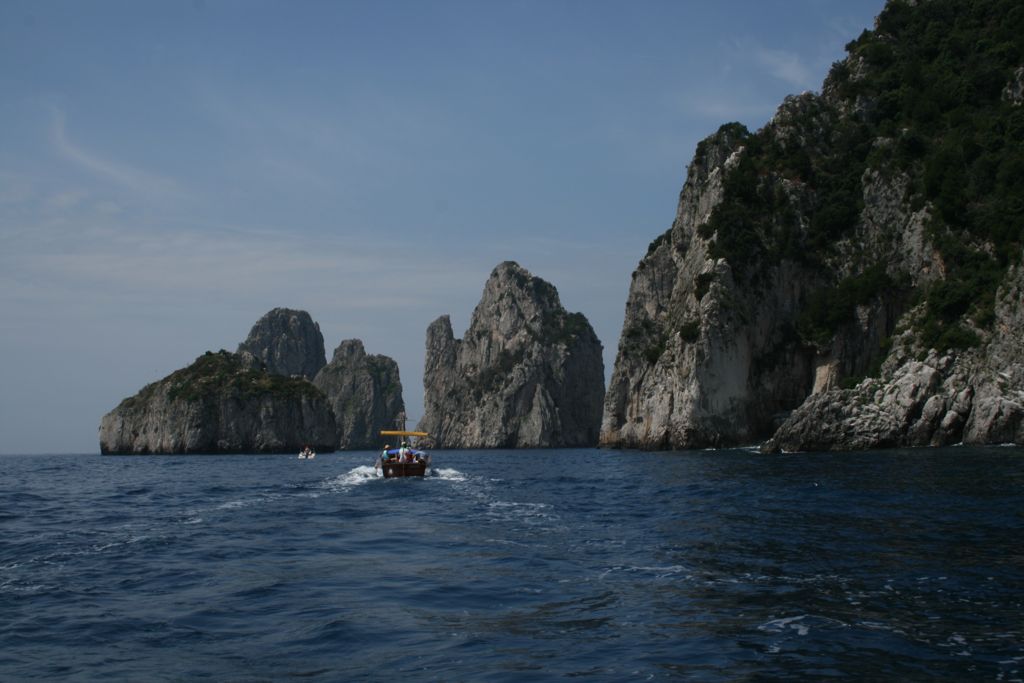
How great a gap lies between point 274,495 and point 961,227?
7093cm

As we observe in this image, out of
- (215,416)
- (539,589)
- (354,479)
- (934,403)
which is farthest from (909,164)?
(215,416)

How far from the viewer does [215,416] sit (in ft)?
543

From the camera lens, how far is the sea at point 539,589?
13.2m

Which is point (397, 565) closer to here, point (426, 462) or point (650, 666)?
point (650, 666)

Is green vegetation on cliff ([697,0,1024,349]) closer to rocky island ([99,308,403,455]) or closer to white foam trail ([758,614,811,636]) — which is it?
white foam trail ([758,614,811,636])

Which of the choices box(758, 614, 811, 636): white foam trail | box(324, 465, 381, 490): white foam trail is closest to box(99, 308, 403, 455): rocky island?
box(324, 465, 381, 490): white foam trail

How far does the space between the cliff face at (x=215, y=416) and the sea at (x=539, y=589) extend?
129 metres

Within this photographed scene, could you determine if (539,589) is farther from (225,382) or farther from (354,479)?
(225,382)

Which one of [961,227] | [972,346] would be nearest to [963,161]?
[961,227]

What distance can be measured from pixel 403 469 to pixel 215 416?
118 m

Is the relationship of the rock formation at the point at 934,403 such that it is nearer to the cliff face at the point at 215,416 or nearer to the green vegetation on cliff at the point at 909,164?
the green vegetation on cliff at the point at 909,164

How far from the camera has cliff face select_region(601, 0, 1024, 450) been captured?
71.2 m

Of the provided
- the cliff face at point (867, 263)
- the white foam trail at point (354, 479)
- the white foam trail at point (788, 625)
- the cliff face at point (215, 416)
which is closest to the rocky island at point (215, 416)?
the cliff face at point (215, 416)

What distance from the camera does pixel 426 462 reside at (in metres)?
61.7
